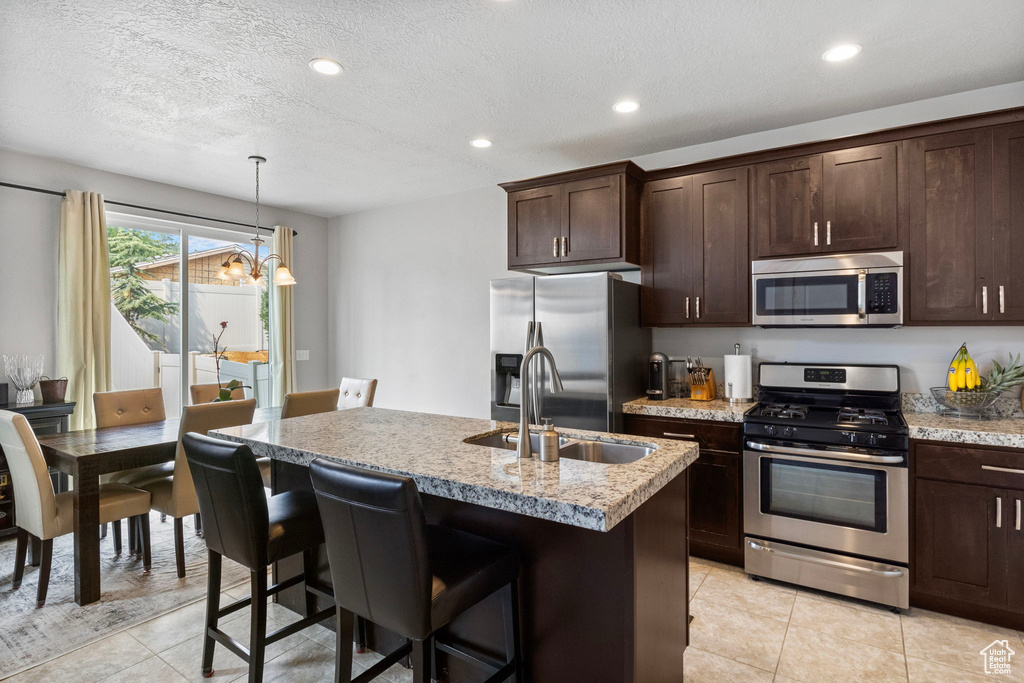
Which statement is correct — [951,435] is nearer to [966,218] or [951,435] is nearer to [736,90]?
[966,218]

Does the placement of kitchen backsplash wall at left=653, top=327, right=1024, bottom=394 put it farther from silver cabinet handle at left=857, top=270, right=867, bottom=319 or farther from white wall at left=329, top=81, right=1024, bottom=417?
silver cabinet handle at left=857, top=270, right=867, bottom=319

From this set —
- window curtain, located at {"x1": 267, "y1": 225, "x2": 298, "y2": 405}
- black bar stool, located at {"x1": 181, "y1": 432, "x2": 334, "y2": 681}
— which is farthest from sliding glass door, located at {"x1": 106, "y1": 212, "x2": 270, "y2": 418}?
black bar stool, located at {"x1": 181, "y1": 432, "x2": 334, "y2": 681}

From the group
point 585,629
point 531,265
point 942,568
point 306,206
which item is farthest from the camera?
point 306,206

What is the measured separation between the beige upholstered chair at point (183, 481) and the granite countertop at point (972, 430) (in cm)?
360

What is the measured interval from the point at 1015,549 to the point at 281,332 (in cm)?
563

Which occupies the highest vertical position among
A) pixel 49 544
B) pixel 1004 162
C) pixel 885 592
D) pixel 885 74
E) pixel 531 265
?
pixel 885 74

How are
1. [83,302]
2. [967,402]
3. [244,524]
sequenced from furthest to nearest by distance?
1. [83,302]
2. [967,402]
3. [244,524]

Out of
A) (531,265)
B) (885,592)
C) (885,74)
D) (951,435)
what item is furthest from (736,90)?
(885,592)

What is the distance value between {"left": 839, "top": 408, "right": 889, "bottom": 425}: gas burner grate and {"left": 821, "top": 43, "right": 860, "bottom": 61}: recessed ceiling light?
1.77 m

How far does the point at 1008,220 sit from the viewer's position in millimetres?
2625

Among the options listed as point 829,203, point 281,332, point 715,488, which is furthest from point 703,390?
point 281,332

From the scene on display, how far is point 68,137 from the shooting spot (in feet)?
11.6

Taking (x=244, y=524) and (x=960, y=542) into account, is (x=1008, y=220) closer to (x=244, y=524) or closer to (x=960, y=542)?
(x=960, y=542)

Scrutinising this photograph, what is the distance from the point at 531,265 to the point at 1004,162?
261 centimetres
